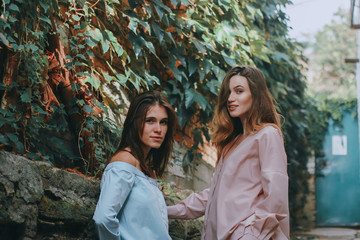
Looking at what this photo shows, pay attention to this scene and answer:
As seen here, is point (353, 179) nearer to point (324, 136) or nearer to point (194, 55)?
point (324, 136)

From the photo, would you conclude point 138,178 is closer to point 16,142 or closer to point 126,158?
point 126,158

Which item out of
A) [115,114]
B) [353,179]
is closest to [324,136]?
[353,179]

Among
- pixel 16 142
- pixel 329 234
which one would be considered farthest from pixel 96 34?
pixel 329 234

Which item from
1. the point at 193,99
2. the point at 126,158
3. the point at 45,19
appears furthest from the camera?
the point at 193,99

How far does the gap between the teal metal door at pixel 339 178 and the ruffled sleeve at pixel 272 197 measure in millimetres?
8824

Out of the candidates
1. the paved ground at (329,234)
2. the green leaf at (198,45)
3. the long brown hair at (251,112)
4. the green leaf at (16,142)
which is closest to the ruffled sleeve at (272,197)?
the long brown hair at (251,112)

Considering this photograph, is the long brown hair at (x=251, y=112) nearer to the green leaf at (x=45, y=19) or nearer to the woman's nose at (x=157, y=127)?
the woman's nose at (x=157, y=127)

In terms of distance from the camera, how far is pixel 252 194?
2.03 meters

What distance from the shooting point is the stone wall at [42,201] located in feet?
5.75

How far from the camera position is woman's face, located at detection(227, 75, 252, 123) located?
223 cm

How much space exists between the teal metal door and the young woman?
344 inches

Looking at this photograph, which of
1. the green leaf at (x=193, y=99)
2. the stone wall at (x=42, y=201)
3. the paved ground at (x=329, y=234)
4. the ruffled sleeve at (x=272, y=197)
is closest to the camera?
the stone wall at (x=42, y=201)

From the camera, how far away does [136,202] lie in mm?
1966

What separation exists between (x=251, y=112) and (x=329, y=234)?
23.7 feet
